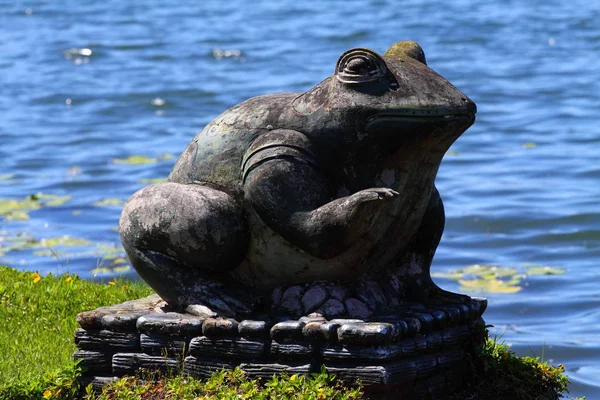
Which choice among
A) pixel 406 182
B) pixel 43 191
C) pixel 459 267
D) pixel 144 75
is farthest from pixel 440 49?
pixel 406 182

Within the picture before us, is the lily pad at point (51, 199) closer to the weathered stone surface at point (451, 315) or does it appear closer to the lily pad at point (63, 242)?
the lily pad at point (63, 242)

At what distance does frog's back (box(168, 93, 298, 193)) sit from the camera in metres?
5.35

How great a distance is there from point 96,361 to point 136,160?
9425 millimetres

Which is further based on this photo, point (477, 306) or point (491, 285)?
point (491, 285)

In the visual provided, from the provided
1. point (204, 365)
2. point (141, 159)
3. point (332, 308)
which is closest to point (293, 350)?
point (332, 308)

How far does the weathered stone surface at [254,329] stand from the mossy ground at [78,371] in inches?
7.2

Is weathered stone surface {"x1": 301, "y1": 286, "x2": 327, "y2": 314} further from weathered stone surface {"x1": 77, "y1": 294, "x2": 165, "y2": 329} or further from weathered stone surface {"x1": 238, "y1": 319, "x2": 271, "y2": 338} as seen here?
weathered stone surface {"x1": 77, "y1": 294, "x2": 165, "y2": 329}

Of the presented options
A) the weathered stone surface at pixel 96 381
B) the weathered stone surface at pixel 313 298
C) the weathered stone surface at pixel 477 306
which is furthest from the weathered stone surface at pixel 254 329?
the weathered stone surface at pixel 477 306

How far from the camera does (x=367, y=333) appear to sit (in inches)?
195

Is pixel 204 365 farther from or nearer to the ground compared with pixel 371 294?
nearer to the ground

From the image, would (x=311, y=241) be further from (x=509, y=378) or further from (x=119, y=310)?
(x=509, y=378)

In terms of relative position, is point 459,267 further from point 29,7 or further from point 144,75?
point 29,7

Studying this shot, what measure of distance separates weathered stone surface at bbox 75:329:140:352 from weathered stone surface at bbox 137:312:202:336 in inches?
3.2

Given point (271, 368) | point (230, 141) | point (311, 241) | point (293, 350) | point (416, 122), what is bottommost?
point (271, 368)
